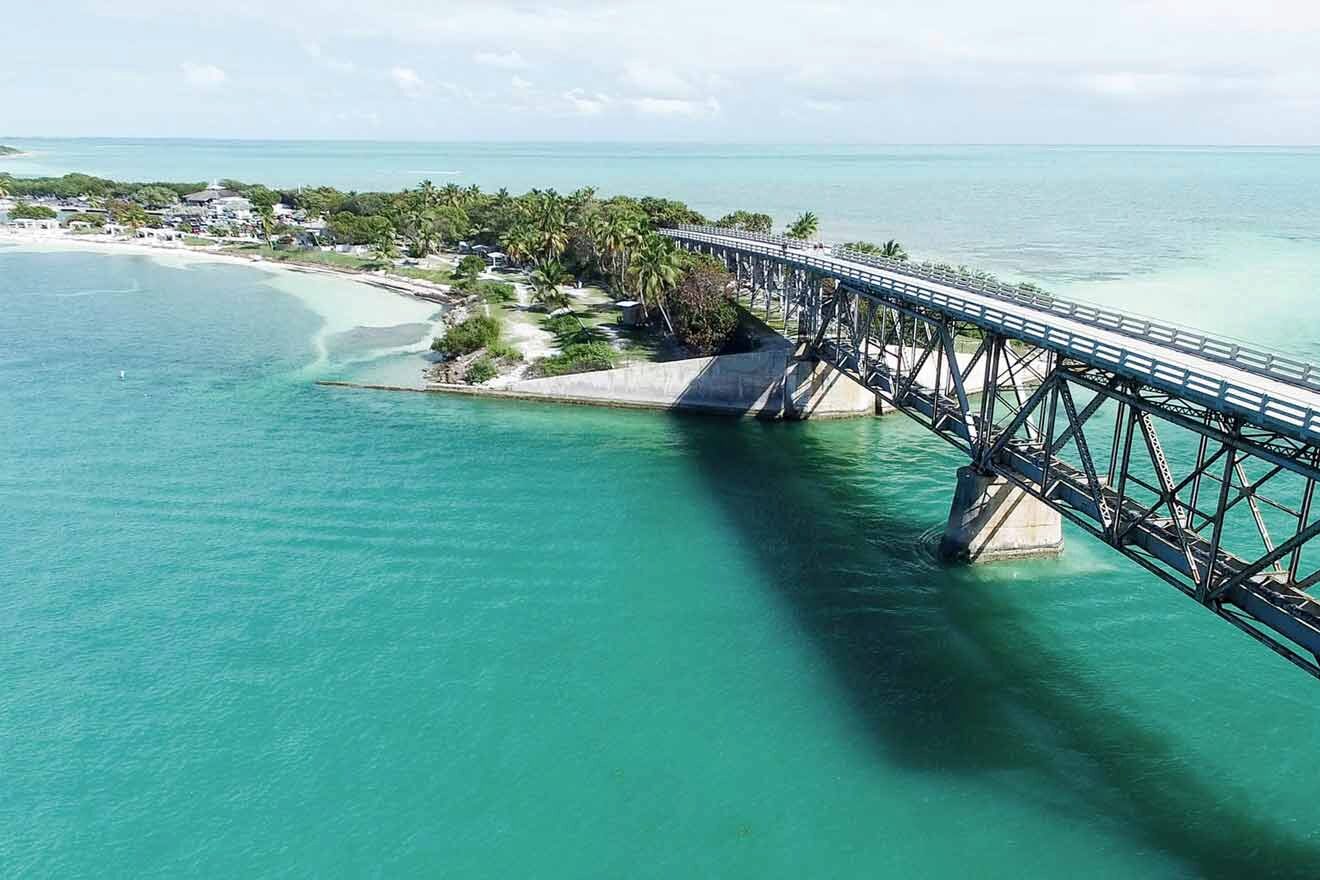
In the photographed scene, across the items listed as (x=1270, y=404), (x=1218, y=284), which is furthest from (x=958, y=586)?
(x=1218, y=284)

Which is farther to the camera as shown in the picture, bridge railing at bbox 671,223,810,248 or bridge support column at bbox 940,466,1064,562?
bridge railing at bbox 671,223,810,248

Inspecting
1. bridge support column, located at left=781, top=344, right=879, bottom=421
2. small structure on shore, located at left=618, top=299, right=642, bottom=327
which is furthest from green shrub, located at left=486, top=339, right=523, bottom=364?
bridge support column, located at left=781, top=344, right=879, bottom=421

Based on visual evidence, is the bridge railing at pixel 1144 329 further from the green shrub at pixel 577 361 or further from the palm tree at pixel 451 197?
the palm tree at pixel 451 197

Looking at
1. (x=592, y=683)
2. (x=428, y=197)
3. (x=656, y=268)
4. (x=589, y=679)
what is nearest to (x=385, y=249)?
(x=428, y=197)

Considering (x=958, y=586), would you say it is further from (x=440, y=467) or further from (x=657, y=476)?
(x=440, y=467)

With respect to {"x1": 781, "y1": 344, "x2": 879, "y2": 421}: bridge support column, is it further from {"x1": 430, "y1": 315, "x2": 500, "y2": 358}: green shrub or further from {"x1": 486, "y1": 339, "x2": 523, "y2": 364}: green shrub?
{"x1": 430, "y1": 315, "x2": 500, "y2": 358}: green shrub

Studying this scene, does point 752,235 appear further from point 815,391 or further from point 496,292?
point 496,292
